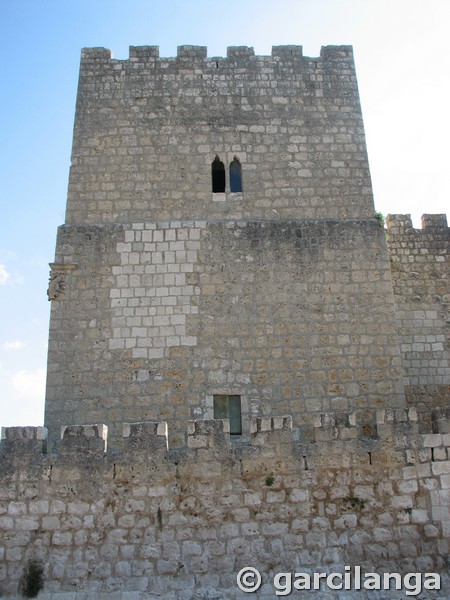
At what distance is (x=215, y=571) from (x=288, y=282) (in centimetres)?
479

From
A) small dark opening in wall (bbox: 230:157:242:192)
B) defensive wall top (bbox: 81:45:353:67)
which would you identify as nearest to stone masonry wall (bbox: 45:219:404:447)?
small dark opening in wall (bbox: 230:157:242:192)

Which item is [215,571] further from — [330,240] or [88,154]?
[88,154]

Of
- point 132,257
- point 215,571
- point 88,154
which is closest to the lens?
point 215,571

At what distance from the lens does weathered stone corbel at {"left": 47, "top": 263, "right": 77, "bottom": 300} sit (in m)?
10.0

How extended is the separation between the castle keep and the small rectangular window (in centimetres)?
2

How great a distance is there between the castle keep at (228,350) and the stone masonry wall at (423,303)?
1.6 inches

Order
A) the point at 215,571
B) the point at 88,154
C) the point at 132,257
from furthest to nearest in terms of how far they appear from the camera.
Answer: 1. the point at 88,154
2. the point at 132,257
3. the point at 215,571

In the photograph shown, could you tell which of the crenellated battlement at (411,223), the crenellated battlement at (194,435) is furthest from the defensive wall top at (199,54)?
the crenellated battlement at (194,435)

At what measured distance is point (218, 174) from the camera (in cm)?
1102

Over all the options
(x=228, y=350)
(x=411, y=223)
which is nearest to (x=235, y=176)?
(x=228, y=350)

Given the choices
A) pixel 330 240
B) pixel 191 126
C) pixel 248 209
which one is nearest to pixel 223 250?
pixel 248 209

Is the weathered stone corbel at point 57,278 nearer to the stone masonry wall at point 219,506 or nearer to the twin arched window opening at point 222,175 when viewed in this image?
the twin arched window opening at point 222,175

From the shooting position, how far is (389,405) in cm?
952

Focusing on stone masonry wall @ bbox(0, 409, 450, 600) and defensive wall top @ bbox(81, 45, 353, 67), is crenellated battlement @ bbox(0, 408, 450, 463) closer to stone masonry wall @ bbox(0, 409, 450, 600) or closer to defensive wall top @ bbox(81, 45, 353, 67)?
stone masonry wall @ bbox(0, 409, 450, 600)
